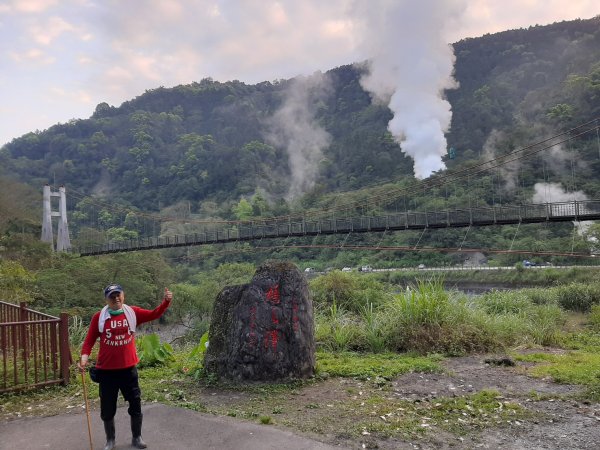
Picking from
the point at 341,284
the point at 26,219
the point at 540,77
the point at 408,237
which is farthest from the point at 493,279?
the point at 540,77

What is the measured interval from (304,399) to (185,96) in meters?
94.3

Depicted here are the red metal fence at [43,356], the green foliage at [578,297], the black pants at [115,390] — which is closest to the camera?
the black pants at [115,390]

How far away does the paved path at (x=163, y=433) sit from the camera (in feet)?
10.6

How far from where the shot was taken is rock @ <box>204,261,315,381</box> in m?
4.52

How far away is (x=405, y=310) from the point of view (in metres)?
6.16

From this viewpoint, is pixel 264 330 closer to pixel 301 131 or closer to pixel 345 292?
pixel 345 292

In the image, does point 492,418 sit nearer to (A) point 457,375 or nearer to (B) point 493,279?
(A) point 457,375

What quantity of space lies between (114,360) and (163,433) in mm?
712

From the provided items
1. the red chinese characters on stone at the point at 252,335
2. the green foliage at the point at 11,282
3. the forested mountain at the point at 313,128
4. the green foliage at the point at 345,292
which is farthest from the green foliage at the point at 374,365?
the forested mountain at the point at 313,128

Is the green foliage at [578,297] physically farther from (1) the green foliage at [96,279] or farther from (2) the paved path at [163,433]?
(1) the green foliage at [96,279]

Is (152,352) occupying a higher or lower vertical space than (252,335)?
lower

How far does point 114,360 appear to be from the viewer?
10.4ft

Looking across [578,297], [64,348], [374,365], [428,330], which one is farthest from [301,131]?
[64,348]

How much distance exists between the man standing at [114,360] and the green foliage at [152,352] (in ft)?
7.83
